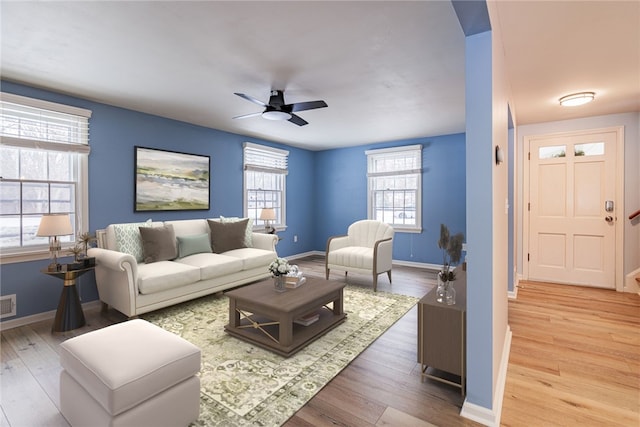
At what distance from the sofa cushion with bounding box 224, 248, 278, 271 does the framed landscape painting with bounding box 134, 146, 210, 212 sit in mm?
1062

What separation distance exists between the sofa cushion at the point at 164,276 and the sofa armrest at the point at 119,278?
0.09 metres

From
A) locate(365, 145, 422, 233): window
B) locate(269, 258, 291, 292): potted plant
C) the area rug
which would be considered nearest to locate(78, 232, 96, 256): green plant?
the area rug

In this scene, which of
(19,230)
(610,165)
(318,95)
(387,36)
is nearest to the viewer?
(387,36)

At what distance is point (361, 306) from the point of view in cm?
356

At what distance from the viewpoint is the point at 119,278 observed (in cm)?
308

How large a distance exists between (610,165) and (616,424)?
402 centimetres

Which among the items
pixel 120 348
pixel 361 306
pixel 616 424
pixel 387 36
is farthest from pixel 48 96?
pixel 616 424

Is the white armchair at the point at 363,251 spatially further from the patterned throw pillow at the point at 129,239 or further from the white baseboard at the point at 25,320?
the white baseboard at the point at 25,320

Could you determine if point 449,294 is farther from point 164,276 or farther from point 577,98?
point 577,98

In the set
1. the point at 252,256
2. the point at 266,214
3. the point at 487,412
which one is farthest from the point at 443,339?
the point at 266,214

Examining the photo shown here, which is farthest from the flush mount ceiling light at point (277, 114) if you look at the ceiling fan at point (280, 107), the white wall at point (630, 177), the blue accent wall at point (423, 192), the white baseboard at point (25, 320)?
the white wall at point (630, 177)

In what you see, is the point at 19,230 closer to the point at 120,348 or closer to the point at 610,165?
the point at 120,348

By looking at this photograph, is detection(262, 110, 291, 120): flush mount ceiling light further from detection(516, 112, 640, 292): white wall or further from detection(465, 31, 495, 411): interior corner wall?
detection(516, 112, 640, 292): white wall

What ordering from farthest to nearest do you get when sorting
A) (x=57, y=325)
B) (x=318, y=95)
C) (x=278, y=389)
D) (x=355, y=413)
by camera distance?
(x=318, y=95), (x=57, y=325), (x=278, y=389), (x=355, y=413)
